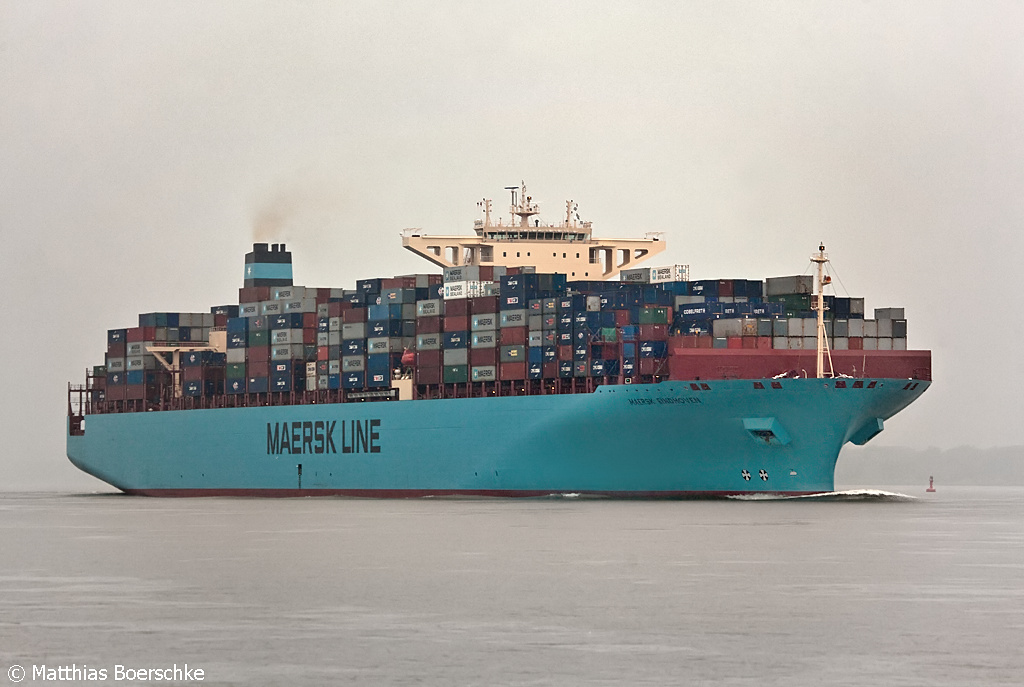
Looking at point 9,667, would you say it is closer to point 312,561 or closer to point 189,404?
point 312,561

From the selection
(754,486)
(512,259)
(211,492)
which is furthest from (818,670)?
(211,492)

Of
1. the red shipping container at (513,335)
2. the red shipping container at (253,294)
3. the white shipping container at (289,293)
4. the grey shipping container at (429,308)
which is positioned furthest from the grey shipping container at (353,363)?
the red shipping container at (253,294)

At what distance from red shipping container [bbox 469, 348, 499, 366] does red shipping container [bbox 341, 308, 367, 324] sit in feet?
21.0

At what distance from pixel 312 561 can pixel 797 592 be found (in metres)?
10.8

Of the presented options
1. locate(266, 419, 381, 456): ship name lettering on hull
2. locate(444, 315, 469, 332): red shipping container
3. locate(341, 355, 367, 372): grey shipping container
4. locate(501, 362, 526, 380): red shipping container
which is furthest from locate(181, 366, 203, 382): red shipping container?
locate(501, 362, 526, 380): red shipping container

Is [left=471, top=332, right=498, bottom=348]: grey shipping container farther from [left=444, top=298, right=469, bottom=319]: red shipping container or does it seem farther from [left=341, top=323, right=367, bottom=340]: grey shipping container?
[left=341, top=323, right=367, bottom=340]: grey shipping container

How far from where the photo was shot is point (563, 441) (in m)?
56.1

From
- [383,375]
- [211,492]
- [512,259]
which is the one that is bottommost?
[211,492]

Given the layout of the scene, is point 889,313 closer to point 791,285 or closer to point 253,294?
point 791,285

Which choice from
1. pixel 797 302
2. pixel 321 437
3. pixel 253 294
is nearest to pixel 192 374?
pixel 253 294

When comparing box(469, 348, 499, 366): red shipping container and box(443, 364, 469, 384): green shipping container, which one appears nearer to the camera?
box(469, 348, 499, 366): red shipping container

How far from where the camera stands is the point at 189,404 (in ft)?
247

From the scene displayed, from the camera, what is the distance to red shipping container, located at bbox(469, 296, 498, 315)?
59.7 meters

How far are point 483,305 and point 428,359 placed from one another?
3.45 meters
